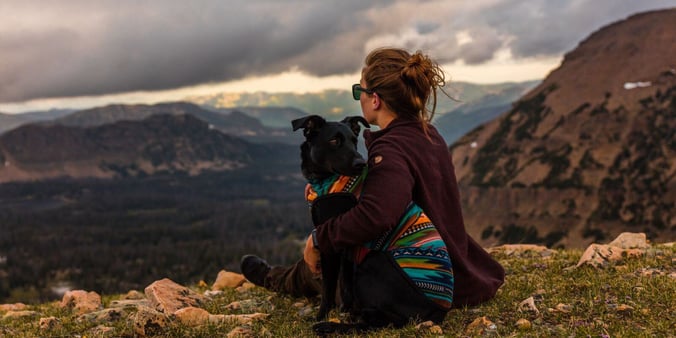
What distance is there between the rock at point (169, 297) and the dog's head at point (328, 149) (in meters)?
3.88

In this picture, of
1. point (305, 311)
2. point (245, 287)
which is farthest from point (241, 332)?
point (245, 287)

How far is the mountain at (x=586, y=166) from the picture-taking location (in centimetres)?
13162

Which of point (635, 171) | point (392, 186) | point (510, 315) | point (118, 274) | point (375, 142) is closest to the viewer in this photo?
point (392, 186)

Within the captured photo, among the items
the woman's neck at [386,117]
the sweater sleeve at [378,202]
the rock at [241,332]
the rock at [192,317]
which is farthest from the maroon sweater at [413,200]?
the rock at [192,317]

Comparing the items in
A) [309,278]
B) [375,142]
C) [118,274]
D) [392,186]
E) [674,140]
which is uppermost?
[375,142]

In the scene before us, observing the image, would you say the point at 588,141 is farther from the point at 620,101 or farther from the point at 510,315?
the point at 510,315

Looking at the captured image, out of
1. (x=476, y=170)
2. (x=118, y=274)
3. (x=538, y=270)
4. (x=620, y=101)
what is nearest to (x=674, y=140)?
(x=620, y=101)

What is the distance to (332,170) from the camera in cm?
649

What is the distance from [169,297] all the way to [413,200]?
5282mm

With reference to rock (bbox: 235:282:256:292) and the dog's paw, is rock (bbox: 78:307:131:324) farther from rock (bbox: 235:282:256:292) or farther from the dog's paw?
the dog's paw

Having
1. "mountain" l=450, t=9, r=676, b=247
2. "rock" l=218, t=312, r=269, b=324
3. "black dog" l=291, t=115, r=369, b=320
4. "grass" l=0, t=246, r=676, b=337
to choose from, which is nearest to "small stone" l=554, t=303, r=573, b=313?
"grass" l=0, t=246, r=676, b=337

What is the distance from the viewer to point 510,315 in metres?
6.96

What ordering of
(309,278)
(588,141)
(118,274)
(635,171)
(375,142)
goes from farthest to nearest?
(118,274), (588,141), (635,171), (309,278), (375,142)

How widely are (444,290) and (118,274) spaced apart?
21247 cm
